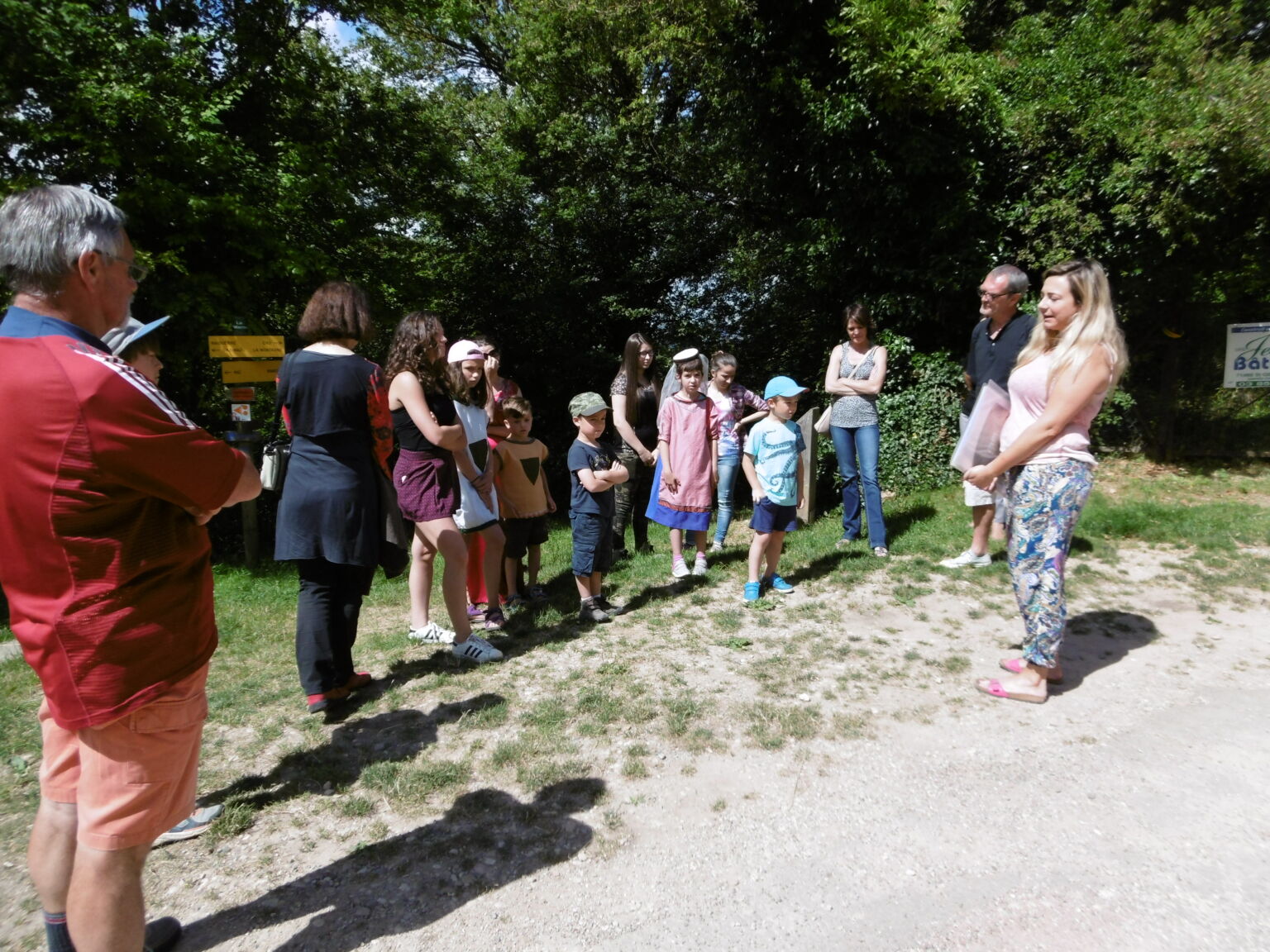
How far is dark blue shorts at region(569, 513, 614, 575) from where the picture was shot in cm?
520

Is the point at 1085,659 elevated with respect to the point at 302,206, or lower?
lower

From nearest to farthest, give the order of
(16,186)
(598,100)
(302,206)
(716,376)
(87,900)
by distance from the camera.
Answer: (87,900), (716,376), (16,186), (302,206), (598,100)

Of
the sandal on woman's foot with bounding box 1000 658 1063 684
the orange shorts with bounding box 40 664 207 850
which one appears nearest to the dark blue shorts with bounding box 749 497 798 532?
the sandal on woman's foot with bounding box 1000 658 1063 684

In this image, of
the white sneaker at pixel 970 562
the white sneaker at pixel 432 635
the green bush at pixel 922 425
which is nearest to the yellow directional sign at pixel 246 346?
the white sneaker at pixel 432 635

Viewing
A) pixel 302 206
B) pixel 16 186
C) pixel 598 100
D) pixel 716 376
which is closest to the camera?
pixel 716 376

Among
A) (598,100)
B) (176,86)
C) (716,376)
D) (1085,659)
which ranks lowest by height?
(1085,659)

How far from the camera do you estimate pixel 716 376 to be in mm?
6848

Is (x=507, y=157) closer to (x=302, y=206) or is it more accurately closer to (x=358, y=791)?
(x=302, y=206)

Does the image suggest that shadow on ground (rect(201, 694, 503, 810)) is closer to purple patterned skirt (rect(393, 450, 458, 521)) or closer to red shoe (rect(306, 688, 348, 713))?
red shoe (rect(306, 688, 348, 713))

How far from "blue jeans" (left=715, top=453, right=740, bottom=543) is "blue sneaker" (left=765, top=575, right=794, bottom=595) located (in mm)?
1329

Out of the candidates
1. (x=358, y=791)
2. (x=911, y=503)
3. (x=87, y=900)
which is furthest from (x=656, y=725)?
(x=911, y=503)

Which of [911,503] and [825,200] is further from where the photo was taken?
[825,200]

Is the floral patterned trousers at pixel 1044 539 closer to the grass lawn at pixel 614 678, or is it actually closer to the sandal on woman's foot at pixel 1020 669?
the sandal on woman's foot at pixel 1020 669

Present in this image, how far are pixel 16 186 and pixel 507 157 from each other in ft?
24.2
